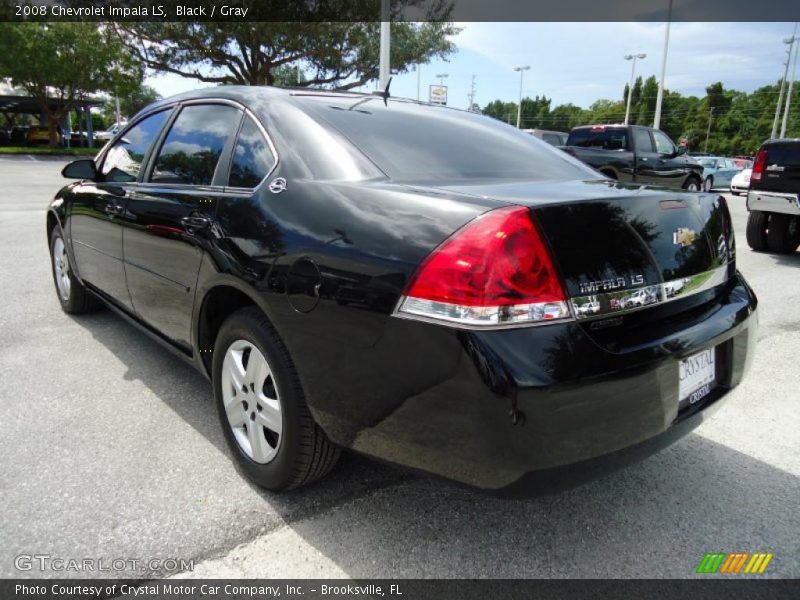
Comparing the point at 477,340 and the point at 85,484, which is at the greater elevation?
the point at 477,340

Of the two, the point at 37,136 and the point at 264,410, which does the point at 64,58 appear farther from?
the point at 264,410

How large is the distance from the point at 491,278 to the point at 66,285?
4.04m

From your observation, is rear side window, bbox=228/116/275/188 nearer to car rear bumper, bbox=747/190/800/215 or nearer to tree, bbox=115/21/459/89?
car rear bumper, bbox=747/190/800/215

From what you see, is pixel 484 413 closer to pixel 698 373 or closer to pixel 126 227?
pixel 698 373

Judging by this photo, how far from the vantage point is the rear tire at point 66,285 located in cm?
434

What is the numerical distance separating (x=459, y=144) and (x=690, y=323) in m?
1.24

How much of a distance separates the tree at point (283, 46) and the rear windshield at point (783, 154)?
2299 cm

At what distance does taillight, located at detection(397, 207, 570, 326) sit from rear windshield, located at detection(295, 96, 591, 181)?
555 millimetres

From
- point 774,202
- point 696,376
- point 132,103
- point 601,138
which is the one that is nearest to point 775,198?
point 774,202

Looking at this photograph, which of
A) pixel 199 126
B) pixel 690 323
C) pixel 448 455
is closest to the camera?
pixel 448 455

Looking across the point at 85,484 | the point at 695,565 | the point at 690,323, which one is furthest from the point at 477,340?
the point at 85,484

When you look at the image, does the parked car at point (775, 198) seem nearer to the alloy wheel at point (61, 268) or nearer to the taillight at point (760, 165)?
the taillight at point (760, 165)

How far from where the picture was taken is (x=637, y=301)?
1.83m

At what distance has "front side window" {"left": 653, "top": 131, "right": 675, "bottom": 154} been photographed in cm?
1409
